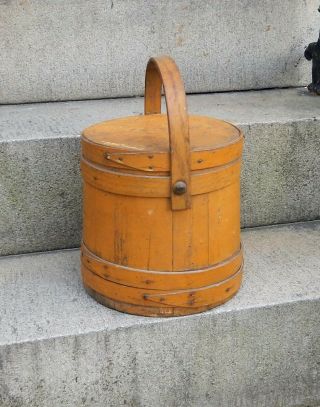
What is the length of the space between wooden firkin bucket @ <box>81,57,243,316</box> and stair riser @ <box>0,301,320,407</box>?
0.12 metres

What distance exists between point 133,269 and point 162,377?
41cm

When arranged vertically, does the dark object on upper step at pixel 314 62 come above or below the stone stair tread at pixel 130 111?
above

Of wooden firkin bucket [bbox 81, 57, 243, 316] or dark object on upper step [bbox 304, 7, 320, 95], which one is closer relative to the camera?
wooden firkin bucket [bbox 81, 57, 243, 316]

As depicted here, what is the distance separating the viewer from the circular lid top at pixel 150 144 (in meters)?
1.96

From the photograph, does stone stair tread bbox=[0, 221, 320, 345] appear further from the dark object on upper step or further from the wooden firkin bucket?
the dark object on upper step

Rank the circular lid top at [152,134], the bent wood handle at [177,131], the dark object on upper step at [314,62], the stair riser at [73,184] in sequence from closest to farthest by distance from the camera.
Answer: the bent wood handle at [177,131]
the circular lid top at [152,134]
the stair riser at [73,184]
the dark object on upper step at [314,62]

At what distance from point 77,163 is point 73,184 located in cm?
9

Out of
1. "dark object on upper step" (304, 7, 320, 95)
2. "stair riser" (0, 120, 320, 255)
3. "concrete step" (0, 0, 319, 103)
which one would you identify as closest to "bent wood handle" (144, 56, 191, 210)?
"stair riser" (0, 120, 320, 255)

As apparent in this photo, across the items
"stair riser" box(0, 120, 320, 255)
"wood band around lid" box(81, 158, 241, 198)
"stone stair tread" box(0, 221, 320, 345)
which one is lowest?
"stone stair tread" box(0, 221, 320, 345)

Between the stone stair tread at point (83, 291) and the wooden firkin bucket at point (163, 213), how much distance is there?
65 mm

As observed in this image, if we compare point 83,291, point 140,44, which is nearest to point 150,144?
point 83,291

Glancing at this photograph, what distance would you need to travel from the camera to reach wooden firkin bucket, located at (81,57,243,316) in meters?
1.96

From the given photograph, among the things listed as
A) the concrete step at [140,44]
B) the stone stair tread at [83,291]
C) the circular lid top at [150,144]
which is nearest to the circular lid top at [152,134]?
the circular lid top at [150,144]

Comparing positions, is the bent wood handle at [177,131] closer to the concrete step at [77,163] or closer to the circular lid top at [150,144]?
the circular lid top at [150,144]
